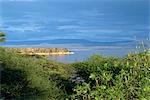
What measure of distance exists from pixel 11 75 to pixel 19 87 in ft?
3.34

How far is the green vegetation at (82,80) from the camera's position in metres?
4.84

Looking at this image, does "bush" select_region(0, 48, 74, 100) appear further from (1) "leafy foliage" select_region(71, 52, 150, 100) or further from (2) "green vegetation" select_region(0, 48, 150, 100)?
(1) "leafy foliage" select_region(71, 52, 150, 100)

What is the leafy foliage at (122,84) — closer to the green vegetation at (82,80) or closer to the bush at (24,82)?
the green vegetation at (82,80)

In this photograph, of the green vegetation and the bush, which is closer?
the green vegetation

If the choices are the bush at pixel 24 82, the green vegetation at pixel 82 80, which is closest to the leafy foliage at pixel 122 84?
the green vegetation at pixel 82 80

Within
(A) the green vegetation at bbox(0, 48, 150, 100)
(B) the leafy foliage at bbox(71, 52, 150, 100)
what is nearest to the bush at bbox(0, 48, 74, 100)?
(A) the green vegetation at bbox(0, 48, 150, 100)

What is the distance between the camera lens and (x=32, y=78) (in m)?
13.7

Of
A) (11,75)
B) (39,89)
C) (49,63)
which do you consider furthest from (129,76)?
(49,63)

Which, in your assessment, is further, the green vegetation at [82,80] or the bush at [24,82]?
the bush at [24,82]

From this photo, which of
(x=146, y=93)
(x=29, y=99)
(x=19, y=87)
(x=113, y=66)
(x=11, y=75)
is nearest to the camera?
(x=146, y=93)

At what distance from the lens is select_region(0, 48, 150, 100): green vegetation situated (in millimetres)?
4840

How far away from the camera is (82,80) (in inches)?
420

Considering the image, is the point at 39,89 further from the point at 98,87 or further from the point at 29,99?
the point at 98,87

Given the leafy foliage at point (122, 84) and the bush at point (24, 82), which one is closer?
the leafy foliage at point (122, 84)
